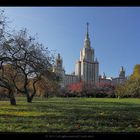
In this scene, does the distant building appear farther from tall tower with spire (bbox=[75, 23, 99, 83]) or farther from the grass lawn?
the grass lawn

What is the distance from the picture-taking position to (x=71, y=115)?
5809 mm

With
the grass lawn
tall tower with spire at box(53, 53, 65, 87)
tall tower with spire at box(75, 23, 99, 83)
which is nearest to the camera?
the grass lawn

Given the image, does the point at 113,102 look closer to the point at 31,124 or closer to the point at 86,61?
the point at 86,61

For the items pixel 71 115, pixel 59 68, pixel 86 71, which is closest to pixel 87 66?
pixel 86 71

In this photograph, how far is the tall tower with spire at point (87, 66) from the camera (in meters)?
5.75

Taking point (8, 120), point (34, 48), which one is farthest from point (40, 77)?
point (8, 120)

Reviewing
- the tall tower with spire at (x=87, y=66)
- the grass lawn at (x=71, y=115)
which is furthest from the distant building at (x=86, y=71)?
the grass lawn at (x=71, y=115)

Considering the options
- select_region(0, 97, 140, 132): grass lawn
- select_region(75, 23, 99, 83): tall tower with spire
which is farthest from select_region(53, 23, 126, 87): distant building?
select_region(0, 97, 140, 132): grass lawn

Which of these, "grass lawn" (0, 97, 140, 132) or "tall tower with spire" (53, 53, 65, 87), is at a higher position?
"tall tower with spire" (53, 53, 65, 87)

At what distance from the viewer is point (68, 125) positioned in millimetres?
5551

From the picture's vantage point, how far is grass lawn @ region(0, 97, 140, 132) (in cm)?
548

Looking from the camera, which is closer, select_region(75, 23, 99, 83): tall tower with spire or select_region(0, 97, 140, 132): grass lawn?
select_region(0, 97, 140, 132): grass lawn

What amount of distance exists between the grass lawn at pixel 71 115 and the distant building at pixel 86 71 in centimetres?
28
